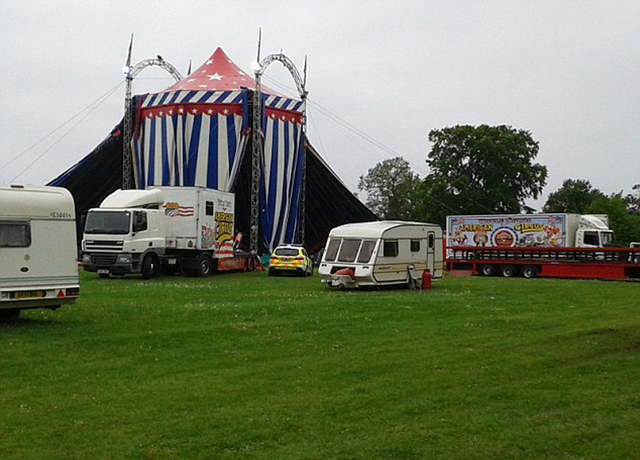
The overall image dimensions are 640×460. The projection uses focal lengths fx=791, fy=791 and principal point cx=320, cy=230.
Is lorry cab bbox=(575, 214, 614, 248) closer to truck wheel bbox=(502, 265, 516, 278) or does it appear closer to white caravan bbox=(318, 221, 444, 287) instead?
truck wheel bbox=(502, 265, 516, 278)

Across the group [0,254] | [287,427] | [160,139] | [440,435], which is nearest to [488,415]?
[440,435]

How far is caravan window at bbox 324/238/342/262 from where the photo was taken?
84.3 feet

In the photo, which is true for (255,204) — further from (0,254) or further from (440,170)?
(440,170)

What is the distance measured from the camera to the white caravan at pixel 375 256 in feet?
81.7

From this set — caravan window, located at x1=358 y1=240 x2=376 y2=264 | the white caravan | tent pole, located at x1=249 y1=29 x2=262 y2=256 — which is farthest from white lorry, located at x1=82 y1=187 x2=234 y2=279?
caravan window, located at x1=358 y1=240 x2=376 y2=264

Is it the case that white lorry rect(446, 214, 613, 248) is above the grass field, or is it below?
above

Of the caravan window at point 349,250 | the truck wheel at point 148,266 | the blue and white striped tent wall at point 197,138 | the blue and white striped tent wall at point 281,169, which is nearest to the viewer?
the caravan window at point 349,250

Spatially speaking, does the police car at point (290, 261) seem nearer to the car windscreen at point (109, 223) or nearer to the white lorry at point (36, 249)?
the car windscreen at point (109, 223)

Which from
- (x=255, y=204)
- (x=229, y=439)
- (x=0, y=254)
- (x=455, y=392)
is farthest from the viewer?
(x=255, y=204)

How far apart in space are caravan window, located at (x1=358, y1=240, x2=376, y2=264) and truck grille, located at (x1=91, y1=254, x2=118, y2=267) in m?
9.25

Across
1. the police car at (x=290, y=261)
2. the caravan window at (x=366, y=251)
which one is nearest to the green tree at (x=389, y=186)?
the police car at (x=290, y=261)

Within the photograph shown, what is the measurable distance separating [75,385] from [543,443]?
5358 mm

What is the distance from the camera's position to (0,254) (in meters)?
13.7

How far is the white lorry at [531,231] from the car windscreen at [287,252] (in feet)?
44.8
